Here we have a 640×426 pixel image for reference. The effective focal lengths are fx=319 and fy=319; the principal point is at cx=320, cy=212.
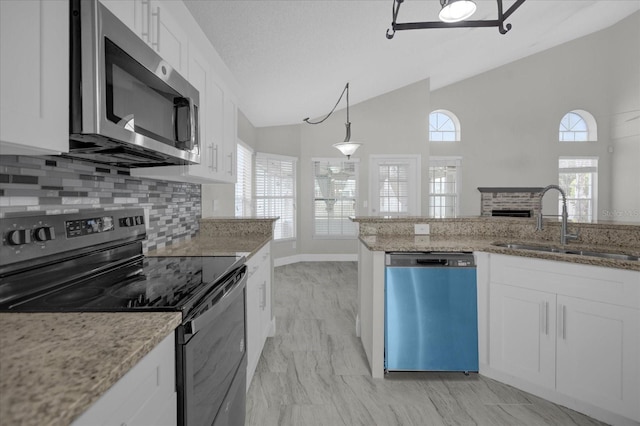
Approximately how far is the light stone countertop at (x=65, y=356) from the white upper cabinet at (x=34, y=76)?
0.46 metres

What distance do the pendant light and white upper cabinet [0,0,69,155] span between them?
191 cm

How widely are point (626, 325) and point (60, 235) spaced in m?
2.63

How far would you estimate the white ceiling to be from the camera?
2607 mm

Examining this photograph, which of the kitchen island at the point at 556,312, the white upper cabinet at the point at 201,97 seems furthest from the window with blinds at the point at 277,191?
the kitchen island at the point at 556,312

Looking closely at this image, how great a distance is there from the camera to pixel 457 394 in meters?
2.00

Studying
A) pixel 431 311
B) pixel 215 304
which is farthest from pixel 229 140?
pixel 431 311

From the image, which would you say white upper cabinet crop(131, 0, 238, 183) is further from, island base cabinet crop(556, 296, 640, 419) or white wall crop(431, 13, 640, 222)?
white wall crop(431, 13, 640, 222)

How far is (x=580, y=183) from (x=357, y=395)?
7.74 metres

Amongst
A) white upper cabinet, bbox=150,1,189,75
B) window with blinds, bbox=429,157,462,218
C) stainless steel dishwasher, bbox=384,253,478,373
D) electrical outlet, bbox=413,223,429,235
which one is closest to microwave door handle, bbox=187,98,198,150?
white upper cabinet, bbox=150,1,189,75

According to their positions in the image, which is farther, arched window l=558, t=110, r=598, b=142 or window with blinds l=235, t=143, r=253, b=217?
arched window l=558, t=110, r=598, b=142

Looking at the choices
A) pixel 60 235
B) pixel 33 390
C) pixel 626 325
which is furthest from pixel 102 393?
pixel 626 325

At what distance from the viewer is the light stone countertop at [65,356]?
493 mm

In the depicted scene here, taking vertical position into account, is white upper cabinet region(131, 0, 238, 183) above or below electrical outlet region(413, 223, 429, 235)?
above

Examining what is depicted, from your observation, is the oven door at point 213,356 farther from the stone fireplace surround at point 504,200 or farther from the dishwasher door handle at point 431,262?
the stone fireplace surround at point 504,200
